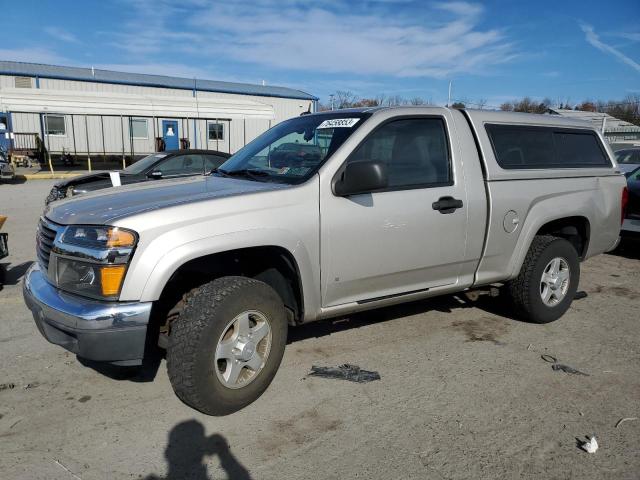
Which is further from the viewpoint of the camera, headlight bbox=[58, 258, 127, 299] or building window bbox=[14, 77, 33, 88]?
building window bbox=[14, 77, 33, 88]

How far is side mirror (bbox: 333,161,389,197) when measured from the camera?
3.25 meters

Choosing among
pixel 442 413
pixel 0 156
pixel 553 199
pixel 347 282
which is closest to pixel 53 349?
pixel 347 282

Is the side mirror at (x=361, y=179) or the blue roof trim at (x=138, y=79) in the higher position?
the blue roof trim at (x=138, y=79)

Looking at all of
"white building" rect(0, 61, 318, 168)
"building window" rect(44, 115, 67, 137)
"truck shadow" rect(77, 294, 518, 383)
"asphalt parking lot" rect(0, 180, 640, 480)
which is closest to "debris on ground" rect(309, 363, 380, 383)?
"asphalt parking lot" rect(0, 180, 640, 480)

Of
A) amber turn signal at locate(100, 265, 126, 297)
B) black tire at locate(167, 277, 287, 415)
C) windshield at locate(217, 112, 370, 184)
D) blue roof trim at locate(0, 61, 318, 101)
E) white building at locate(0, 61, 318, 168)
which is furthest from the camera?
blue roof trim at locate(0, 61, 318, 101)

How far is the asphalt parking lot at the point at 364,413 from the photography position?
8.70 feet

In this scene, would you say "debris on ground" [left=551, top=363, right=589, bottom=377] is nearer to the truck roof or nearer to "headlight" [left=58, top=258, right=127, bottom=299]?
the truck roof

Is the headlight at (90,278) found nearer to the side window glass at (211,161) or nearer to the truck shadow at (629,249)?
the truck shadow at (629,249)

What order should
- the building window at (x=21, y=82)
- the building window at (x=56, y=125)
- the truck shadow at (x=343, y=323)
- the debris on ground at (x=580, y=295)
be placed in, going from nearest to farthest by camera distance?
the truck shadow at (x=343, y=323), the debris on ground at (x=580, y=295), the building window at (x=56, y=125), the building window at (x=21, y=82)

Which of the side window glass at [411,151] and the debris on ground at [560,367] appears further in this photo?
the debris on ground at [560,367]

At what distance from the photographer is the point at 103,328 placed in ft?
8.86

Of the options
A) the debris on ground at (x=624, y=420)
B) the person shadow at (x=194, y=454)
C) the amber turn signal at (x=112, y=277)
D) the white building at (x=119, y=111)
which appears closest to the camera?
the person shadow at (x=194, y=454)

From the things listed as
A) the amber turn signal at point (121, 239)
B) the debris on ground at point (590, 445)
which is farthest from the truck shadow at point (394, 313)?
the debris on ground at point (590, 445)

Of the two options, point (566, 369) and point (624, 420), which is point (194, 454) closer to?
point (624, 420)
